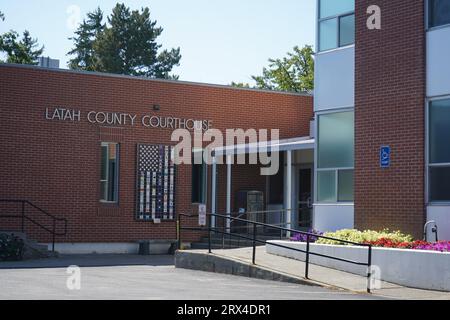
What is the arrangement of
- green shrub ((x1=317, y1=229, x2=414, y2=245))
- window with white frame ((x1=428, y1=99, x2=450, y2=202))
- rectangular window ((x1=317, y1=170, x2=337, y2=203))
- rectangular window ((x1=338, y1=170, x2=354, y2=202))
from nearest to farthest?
window with white frame ((x1=428, y1=99, x2=450, y2=202)), green shrub ((x1=317, y1=229, x2=414, y2=245)), rectangular window ((x1=338, y1=170, x2=354, y2=202)), rectangular window ((x1=317, y1=170, x2=337, y2=203))

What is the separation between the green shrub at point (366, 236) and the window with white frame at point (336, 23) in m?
4.75

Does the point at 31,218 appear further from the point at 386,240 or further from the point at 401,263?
the point at 401,263

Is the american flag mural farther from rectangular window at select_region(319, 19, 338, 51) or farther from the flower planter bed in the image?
the flower planter bed

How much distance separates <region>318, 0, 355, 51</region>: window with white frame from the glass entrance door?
823 cm

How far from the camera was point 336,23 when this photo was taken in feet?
71.3

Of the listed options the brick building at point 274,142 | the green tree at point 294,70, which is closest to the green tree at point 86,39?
the green tree at point 294,70

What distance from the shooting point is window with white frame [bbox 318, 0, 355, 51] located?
2134 cm

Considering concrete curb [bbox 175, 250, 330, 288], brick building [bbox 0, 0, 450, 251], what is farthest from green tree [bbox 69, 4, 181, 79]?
concrete curb [bbox 175, 250, 330, 288]

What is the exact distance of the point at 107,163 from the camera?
28.8 meters

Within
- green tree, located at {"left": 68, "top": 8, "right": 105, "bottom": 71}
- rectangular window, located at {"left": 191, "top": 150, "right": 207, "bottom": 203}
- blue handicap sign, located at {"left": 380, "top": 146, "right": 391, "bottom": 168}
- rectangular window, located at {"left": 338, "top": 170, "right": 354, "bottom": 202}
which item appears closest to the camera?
blue handicap sign, located at {"left": 380, "top": 146, "right": 391, "bottom": 168}

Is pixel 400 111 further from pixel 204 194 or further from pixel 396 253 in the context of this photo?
pixel 204 194

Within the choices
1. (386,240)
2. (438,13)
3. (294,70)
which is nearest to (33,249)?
(386,240)

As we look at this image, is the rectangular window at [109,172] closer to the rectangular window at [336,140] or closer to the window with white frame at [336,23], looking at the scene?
the rectangular window at [336,140]
